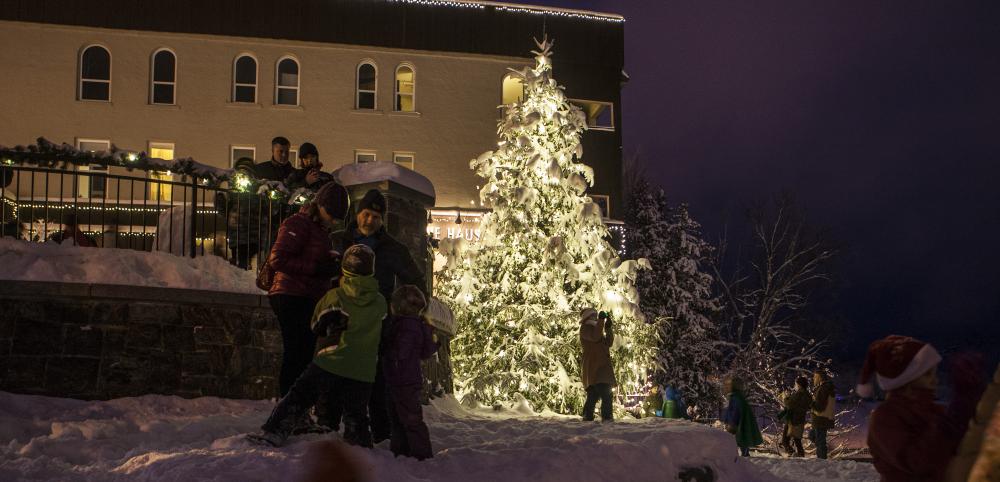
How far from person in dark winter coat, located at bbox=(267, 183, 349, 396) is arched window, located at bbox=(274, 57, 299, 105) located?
24.6 meters

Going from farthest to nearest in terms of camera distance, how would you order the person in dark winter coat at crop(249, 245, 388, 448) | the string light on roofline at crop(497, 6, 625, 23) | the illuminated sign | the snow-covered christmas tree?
1. the string light on roofline at crop(497, 6, 625, 23)
2. the illuminated sign
3. the snow-covered christmas tree
4. the person in dark winter coat at crop(249, 245, 388, 448)

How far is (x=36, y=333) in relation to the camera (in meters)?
8.65

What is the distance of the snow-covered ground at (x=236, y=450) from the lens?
622cm

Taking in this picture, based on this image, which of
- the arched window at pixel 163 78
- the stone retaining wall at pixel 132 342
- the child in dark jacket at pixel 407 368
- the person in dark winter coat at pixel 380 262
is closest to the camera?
the child in dark jacket at pixel 407 368

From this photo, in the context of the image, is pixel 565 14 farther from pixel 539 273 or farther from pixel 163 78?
pixel 539 273

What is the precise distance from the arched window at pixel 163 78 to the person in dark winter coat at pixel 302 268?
81.7 ft

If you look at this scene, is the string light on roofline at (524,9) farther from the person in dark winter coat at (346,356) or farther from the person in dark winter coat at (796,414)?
the person in dark winter coat at (346,356)

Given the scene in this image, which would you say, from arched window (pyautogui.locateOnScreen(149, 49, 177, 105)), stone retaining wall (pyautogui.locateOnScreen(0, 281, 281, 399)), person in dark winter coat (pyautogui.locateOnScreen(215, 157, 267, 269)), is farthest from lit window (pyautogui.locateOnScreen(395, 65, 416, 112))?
stone retaining wall (pyautogui.locateOnScreen(0, 281, 281, 399))

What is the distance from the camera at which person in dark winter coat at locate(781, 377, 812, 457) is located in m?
17.5

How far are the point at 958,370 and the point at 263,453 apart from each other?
13.5 feet

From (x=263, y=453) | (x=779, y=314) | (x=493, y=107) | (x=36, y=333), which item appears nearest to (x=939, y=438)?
(x=263, y=453)

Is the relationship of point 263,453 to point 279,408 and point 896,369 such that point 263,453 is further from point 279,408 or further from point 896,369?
point 896,369

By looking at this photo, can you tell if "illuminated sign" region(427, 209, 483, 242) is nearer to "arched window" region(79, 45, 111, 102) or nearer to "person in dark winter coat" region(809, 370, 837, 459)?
"arched window" region(79, 45, 111, 102)

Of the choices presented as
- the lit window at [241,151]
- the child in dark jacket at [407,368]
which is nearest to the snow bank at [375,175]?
the child in dark jacket at [407,368]
